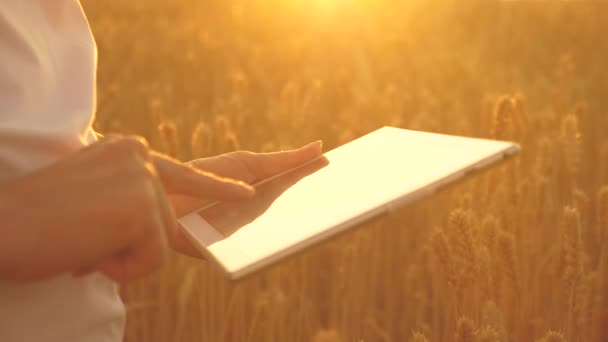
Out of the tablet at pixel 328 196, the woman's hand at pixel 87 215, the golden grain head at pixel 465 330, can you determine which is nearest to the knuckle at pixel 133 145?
the woman's hand at pixel 87 215

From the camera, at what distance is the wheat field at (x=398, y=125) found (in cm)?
135

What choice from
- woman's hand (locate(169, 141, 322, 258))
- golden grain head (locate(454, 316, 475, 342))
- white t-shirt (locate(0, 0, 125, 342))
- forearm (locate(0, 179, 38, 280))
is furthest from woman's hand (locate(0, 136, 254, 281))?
golden grain head (locate(454, 316, 475, 342))

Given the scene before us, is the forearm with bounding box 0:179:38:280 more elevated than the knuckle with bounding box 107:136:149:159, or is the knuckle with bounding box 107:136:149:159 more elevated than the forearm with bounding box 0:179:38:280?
the knuckle with bounding box 107:136:149:159

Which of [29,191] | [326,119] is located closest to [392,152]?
[29,191]

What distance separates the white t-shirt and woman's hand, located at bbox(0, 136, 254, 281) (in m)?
0.12

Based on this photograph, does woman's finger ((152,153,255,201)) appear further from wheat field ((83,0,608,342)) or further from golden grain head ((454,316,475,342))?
golden grain head ((454,316,475,342))

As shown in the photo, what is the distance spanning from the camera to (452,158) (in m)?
0.83

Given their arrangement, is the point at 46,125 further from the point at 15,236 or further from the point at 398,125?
the point at 398,125

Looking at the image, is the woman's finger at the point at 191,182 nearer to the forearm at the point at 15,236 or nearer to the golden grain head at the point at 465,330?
the forearm at the point at 15,236

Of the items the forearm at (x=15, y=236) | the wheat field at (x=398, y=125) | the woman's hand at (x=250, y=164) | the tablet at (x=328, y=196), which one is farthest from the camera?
the wheat field at (x=398, y=125)

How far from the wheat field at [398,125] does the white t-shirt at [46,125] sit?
0.25m

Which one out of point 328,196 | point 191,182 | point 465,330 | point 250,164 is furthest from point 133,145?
point 465,330

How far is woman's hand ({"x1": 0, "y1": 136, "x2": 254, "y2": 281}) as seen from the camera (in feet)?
1.89

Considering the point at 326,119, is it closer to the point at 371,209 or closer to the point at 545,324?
the point at 545,324
